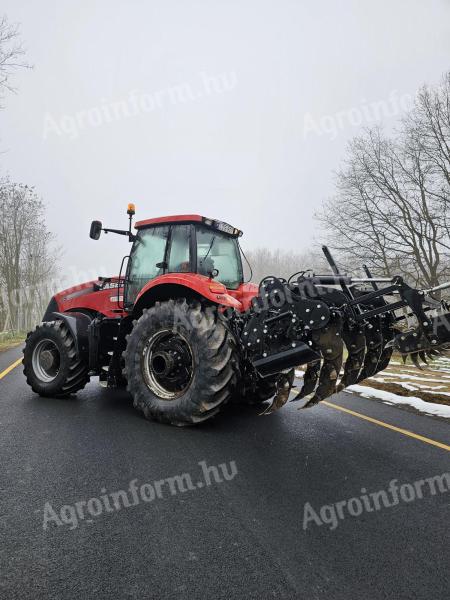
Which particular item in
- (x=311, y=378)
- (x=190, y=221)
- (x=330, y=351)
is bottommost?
(x=311, y=378)

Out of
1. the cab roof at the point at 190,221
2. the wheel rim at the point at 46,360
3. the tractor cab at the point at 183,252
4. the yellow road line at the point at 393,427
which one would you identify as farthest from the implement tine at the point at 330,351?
the wheel rim at the point at 46,360

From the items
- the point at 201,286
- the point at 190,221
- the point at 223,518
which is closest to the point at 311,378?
the point at 201,286

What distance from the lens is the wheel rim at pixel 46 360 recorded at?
6.19 m

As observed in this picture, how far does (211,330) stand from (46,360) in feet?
11.0

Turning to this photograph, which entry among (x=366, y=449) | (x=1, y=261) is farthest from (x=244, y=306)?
(x=1, y=261)

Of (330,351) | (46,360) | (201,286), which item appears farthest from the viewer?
(46,360)

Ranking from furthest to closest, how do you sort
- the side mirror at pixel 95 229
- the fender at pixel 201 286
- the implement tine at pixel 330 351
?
the side mirror at pixel 95 229
the fender at pixel 201 286
the implement tine at pixel 330 351

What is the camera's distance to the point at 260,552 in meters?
2.17

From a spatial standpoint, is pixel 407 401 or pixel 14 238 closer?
pixel 407 401

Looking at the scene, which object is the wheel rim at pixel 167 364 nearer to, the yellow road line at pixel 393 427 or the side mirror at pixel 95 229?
the side mirror at pixel 95 229

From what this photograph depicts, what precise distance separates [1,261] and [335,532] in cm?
3308

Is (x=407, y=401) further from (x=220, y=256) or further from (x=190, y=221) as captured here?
(x=190, y=221)

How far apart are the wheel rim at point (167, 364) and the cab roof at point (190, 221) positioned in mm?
1558

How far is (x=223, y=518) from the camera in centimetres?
255
